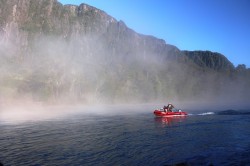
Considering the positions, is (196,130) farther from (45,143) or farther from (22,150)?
(22,150)

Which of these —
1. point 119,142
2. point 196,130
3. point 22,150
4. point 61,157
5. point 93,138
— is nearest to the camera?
point 61,157

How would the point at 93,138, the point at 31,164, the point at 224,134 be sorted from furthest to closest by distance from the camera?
the point at 224,134, the point at 93,138, the point at 31,164

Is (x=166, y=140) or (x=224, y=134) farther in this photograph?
(x=224, y=134)

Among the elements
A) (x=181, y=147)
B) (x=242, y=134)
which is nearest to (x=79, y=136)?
(x=181, y=147)

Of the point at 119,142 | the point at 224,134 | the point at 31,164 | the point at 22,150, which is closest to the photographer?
the point at 31,164

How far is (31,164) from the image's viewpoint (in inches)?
1470

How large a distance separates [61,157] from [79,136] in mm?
19390

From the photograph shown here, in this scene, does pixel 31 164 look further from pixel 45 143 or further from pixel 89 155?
pixel 45 143

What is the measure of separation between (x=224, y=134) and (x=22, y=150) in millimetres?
41713

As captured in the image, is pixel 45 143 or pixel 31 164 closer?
pixel 31 164

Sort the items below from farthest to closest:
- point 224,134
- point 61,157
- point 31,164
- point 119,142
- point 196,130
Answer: point 196,130 → point 224,134 → point 119,142 → point 61,157 → point 31,164

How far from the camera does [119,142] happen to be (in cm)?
5294

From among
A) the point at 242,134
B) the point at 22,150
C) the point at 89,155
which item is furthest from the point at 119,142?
the point at 242,134

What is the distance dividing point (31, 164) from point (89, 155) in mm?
8584
